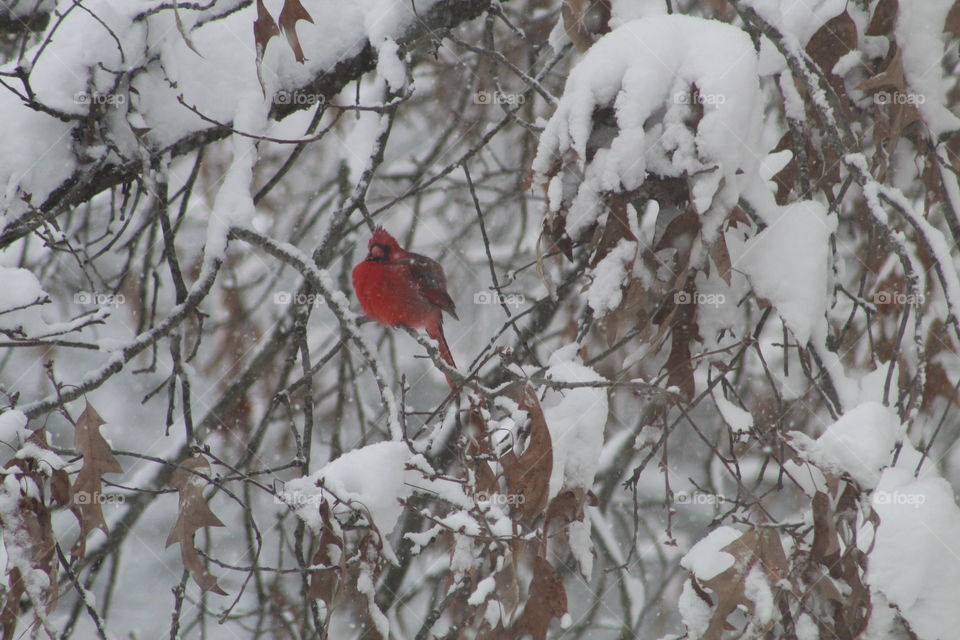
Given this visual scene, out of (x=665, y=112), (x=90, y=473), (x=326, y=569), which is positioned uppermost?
(x=665, y=112)

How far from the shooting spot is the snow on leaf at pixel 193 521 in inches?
71.7

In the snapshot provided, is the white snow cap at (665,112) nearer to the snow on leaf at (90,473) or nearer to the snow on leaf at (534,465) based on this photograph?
the snow on leaf at (534,465)

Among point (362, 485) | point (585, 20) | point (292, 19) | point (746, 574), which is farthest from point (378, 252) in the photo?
point (746, 574)

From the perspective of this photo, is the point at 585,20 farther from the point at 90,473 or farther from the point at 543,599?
the point at 90,473

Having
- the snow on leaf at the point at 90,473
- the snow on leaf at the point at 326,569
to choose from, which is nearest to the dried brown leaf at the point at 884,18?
the snow on leaf at the point at 326,569

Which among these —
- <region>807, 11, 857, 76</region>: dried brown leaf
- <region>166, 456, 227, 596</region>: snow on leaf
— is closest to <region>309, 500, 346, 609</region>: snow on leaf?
<region>166, 456, 227, 596</region>: snow on leaf

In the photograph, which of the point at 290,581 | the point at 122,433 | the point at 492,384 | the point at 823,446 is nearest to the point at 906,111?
the point at 823,446

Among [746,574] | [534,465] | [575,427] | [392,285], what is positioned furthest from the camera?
[392,285]

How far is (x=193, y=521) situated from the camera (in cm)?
187

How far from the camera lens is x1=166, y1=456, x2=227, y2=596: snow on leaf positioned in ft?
5.97

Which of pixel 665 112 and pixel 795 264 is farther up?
pixel 665 112

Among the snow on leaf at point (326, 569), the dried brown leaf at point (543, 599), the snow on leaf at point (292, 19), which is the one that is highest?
the snow on leaf at point (292, 19)

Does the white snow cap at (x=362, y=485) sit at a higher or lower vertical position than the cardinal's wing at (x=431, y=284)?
lower

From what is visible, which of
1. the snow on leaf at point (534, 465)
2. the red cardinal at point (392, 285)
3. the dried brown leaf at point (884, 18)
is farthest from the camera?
the red cardinal at point (392, 285)
